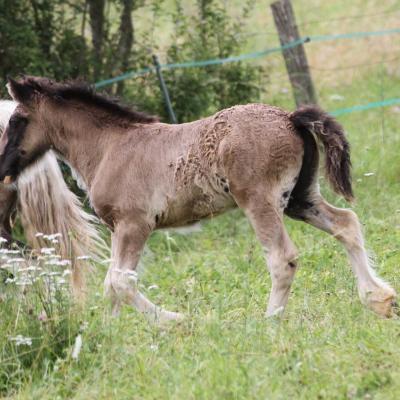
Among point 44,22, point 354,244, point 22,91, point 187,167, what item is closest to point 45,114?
point 22,91

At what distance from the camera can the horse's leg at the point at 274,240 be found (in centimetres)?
578

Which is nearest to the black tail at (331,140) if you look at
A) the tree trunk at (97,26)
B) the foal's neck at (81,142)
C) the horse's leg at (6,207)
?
the foal's neck at (81,142)

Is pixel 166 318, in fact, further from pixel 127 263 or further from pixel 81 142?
pixel 81 142

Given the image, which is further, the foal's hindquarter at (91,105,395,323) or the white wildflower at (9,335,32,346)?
the foal's hindquarter at (91,105,395,323)

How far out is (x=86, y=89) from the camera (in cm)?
669

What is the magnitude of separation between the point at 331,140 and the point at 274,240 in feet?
2.24

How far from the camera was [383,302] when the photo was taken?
5.72 m

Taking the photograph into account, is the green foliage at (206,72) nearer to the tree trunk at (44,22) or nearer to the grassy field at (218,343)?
the tree trunk at (44,22)

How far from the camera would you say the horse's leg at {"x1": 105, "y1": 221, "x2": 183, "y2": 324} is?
6.15m

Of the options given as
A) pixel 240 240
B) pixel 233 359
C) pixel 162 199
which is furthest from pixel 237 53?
pixel 233 359

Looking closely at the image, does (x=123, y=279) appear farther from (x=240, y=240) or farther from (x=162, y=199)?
(x=240, y=240)

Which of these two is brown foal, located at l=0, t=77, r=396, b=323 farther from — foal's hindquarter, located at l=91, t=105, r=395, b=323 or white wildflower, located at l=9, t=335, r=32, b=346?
white wildflower, located at l=9, t=335, r=32, b=346

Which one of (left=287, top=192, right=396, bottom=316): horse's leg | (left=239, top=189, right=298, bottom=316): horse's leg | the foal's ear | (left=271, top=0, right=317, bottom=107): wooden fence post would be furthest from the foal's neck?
(left=271, top=0, right=317, bottom=107): wooden fence post

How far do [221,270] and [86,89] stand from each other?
1.92 meters
